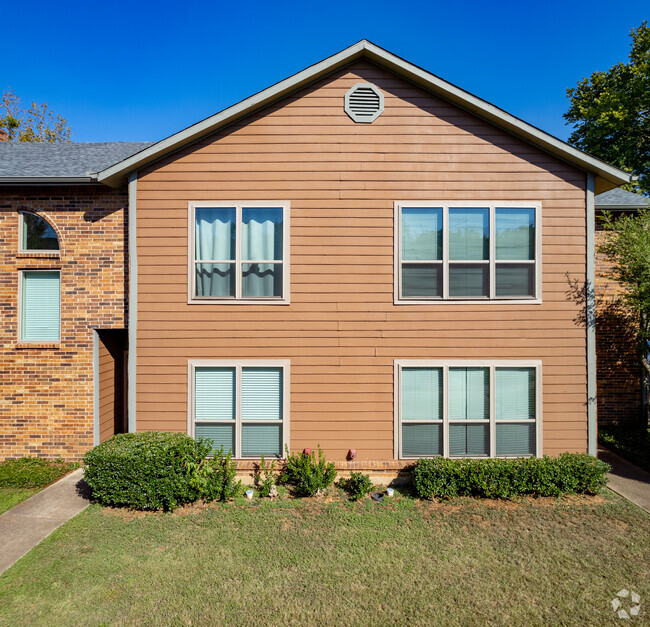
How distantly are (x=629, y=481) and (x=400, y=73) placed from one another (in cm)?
925

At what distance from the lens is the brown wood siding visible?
7.61 meters

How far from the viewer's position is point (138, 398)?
302 inches

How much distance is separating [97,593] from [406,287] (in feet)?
21.6

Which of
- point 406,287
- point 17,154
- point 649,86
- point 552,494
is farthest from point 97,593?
point 649,86

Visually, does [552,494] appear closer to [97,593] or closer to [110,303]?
[97,593]

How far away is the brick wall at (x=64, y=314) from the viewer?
26.5 ft

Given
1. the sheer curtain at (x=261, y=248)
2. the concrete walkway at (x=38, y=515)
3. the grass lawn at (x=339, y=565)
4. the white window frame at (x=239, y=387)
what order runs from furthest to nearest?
the sheer curtain at (x=261, y=248)
the white window frame at (x=239, y=387)
the concrete walkway at (x=38, y=515)
the grass lawn at (x=339, y=565)

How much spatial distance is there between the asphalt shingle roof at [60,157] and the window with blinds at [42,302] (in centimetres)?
211

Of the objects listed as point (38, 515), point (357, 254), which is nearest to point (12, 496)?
point (38, 515)

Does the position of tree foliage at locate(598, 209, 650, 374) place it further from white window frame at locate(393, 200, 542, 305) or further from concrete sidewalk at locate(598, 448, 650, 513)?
concrete sidewalk at locate(598, 448, 650, 513)

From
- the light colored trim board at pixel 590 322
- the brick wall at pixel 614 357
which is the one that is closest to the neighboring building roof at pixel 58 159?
the light colored trim board at pixel 590 322

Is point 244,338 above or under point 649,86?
under

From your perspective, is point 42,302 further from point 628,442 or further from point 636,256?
point 628,442

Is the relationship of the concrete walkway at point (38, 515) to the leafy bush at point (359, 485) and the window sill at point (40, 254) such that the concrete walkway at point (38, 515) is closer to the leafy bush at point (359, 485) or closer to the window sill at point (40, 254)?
the window sill at point (40, 254)
